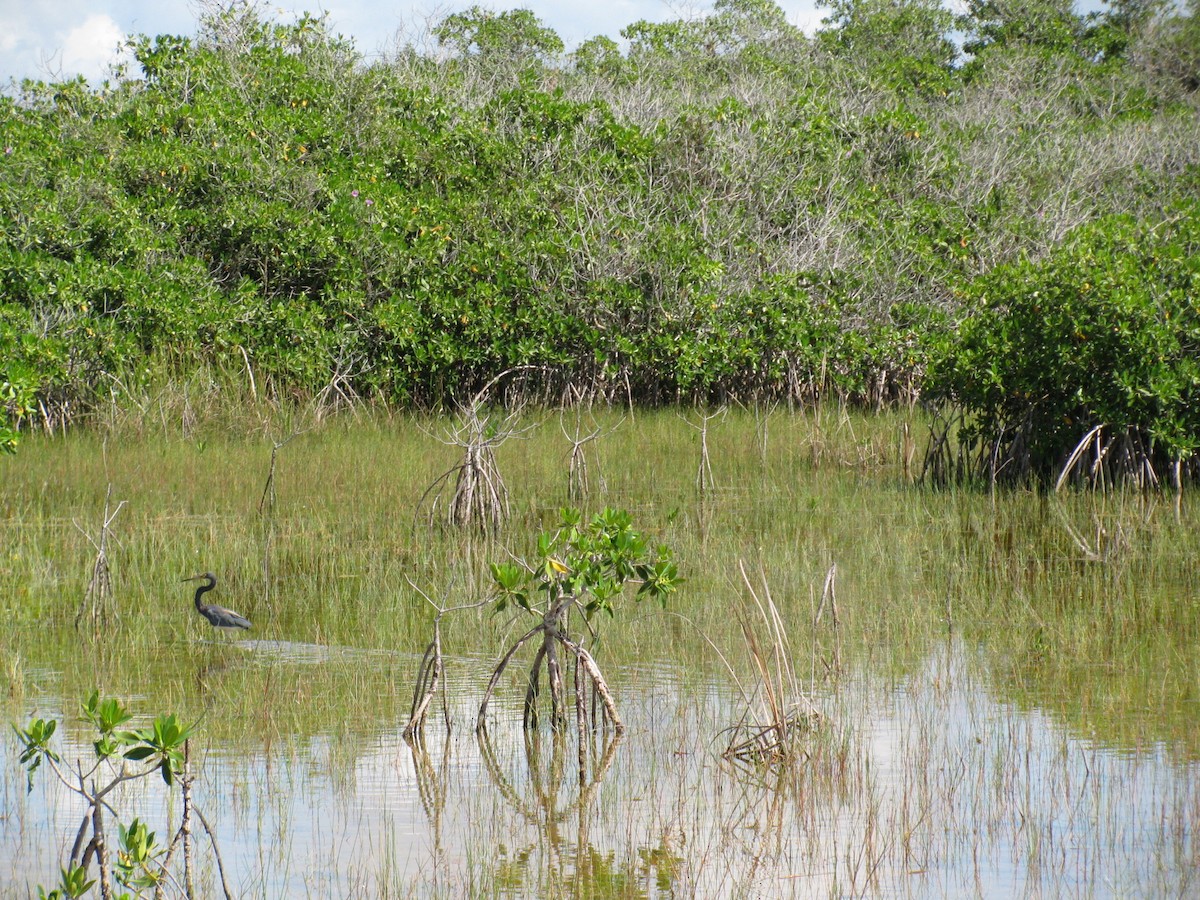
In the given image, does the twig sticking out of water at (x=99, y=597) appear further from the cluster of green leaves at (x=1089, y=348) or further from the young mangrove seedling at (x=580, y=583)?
the cluster of green leaves at (x=1089, y=348)

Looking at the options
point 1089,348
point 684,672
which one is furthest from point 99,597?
point 1089,348

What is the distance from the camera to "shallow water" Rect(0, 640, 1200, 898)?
3922 millimetres

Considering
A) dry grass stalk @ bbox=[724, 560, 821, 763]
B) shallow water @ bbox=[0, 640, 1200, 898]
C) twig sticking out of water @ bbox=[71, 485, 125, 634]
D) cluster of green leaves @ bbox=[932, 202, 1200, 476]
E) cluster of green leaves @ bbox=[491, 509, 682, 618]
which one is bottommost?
shallow water @ bbox=[0, 640, 1200, 898]

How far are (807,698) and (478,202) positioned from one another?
12567 mm

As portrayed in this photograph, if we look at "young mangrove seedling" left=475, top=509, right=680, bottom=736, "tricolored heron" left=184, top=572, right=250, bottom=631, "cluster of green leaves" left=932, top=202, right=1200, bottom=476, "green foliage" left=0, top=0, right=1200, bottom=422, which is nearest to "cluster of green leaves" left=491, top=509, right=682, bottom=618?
"young mangrove seedling" left=475, top=509, right=680, bottom=736

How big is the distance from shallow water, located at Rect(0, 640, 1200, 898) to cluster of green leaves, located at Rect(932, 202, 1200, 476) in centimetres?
471

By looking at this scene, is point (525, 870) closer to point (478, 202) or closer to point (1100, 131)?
point (478, 202)

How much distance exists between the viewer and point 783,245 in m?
17.5

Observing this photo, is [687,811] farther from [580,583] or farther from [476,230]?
[476,230]

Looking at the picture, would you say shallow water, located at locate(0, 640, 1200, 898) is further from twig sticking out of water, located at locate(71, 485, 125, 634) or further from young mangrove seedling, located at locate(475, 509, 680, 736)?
twig sticking out of water, located at locate(71, 485, 125, 634)

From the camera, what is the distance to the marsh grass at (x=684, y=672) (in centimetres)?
411

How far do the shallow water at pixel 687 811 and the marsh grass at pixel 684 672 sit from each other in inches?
0.6

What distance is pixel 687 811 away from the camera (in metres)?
4.43

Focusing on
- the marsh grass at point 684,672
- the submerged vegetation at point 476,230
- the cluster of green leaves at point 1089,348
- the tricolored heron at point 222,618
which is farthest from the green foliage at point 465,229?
the tricolored heron at point 222,618
